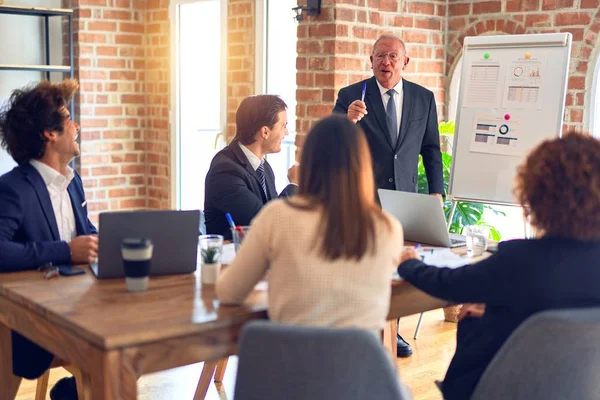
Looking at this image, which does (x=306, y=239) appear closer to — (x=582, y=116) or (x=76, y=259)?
(x=76, y=259)

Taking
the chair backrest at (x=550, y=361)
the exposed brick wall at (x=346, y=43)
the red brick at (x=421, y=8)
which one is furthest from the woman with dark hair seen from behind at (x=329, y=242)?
the red brick at (x=421, y=8)

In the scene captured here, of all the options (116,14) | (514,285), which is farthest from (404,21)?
(514,285)

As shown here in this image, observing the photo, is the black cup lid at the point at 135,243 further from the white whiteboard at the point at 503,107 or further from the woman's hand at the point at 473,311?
the white whiteboard at the point at 503,107

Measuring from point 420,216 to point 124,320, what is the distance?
1.24 m

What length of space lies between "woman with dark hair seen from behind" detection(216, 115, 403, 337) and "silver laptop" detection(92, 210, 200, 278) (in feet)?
1.39

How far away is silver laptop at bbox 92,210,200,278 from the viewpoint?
2078 mm

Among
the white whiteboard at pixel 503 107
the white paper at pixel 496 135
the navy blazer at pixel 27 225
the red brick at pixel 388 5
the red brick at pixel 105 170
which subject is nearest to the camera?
the navy blazer at pixel 27 225

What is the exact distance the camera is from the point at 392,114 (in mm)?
3682

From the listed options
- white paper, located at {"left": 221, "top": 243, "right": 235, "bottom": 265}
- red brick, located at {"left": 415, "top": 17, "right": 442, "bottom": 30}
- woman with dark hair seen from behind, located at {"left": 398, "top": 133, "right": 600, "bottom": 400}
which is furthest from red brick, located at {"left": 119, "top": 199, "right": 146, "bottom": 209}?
woman with dark hair seen from behind, located at {"left": 398, "top": 133, "right": 600, "bottom": 400}

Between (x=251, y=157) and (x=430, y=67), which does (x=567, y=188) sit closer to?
(x=251, y=157)

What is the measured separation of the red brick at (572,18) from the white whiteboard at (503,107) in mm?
553

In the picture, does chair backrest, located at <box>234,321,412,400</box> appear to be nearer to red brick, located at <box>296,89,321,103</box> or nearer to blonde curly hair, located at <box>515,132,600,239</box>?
blonde curly hair, located at <box>515,132,600,239</box>

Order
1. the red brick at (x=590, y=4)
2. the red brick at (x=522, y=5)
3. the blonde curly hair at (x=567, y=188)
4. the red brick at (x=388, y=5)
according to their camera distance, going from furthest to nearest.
Result: 1. the red brick at (x=388, y=5)
2. the red brick at (x=522, y=5)
3. the red brick at (x=590, y=4)
4. the blonde curly hair at (x=567, y=188)

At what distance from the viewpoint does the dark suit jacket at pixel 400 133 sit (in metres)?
3.65
